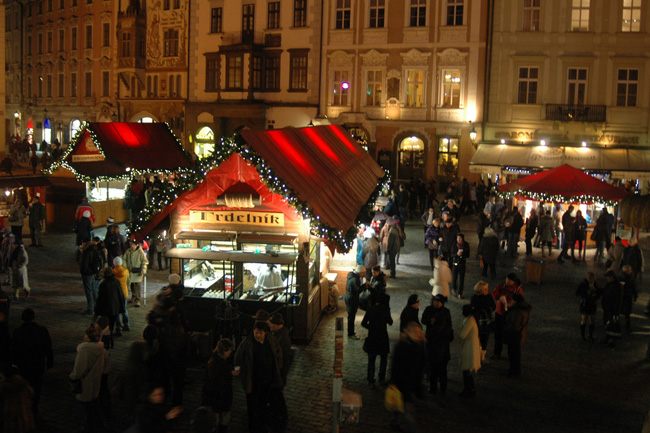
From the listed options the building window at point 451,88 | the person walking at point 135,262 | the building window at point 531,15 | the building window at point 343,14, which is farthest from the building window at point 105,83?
the person walking at point 135,262

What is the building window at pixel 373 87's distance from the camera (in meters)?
36.2

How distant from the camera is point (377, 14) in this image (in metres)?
35.8

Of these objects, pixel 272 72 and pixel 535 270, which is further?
pixel 272 72

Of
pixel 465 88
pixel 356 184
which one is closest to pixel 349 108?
pixel 465 88

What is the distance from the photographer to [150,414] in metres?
6.75

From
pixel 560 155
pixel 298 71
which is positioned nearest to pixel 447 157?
pixel 560 155

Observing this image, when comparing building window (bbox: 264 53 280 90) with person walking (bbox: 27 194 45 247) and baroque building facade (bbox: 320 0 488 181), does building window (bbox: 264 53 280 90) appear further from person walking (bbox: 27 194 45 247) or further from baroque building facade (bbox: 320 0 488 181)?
Answer: person walking (bbox: 27 194 45 247)

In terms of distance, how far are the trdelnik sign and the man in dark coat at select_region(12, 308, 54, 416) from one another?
85.2ft

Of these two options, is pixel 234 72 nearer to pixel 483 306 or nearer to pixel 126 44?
pixel 126 44

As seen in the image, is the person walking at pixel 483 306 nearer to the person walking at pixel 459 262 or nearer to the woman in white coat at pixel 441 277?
the woman in white coat at pixel 441 277

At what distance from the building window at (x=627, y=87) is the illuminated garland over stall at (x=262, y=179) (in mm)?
23735

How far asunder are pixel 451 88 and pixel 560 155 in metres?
6.49

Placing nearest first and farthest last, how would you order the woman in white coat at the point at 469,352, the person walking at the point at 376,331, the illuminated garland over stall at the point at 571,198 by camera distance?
the woman in white coat at the point at 469,352
the person walking at the point at 376,331
the illuminated garland over stall at the point at 571,198

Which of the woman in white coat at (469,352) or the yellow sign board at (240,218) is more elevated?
the yellow sign board at (240,218)
